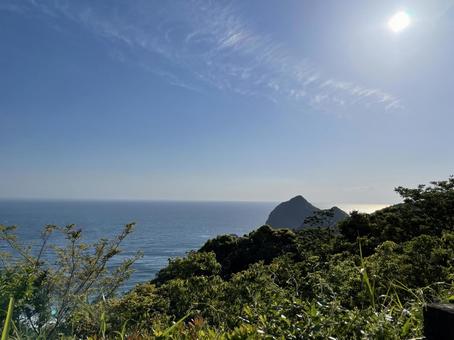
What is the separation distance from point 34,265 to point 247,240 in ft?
33.8

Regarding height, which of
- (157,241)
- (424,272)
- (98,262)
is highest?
(424,272)

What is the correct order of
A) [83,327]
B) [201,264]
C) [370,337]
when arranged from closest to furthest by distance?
[370,337] → [83,327] → [201,264]

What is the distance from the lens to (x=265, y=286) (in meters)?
6.64

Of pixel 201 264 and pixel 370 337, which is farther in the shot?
pixel 201 264

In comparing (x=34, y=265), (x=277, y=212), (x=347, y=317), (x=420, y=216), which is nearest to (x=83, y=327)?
(x=34, y=265)

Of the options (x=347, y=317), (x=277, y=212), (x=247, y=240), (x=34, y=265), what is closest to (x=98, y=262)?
(x=34, y=265)

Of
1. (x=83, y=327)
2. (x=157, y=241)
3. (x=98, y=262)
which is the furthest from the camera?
(x=157, y=241)

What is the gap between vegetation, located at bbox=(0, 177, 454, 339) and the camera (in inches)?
88.2

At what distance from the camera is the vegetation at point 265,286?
2240 mm

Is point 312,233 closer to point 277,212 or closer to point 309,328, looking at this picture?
point 309,328

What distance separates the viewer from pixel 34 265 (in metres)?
11.3

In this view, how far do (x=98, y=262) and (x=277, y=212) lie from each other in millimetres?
111536

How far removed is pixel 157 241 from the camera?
90562 millimetres

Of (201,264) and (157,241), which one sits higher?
(201,264)
